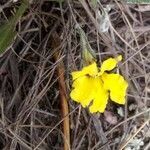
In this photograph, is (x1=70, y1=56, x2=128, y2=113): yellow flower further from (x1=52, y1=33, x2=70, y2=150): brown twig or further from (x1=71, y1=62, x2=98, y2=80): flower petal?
(x1=52, y1=33, x2=70, y2=150): brown twig

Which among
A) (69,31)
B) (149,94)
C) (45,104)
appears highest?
(69,31)

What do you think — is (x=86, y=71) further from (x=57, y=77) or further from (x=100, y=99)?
(x=57, y=77)

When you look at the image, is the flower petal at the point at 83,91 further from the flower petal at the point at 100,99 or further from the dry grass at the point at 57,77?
the dry grass at the point at 57,77

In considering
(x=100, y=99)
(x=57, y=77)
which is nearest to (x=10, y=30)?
(x=57, y=77)

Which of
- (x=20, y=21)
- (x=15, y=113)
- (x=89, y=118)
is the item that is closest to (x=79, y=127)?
(x=89, y=118)

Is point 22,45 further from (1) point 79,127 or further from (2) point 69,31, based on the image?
(1) point 79,127

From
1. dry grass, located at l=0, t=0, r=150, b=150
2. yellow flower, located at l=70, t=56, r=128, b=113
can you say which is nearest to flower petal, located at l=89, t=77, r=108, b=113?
yellow flower, located at l=70, t=56, r=128, b=113
